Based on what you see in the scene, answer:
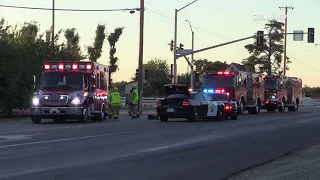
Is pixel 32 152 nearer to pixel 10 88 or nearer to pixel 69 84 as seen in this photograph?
pixel 69 84

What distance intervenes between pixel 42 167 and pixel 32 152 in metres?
2.51

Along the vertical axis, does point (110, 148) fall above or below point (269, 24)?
below

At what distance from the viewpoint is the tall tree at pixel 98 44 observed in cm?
6369

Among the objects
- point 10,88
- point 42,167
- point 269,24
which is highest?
point 269,24

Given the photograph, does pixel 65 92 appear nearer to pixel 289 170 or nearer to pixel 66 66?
pixel 66 66

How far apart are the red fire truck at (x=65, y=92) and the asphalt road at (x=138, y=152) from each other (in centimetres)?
455

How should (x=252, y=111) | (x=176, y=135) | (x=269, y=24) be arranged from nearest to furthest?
(x=176, y=135)
(x=252, y=111)
(x=269, y=24)

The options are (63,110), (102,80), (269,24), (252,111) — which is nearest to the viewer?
(63,110)

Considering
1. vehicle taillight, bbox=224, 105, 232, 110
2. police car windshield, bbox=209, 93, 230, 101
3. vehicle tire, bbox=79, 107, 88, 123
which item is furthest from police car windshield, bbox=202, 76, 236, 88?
vehicle tire, bbox=79, 107, 88, 123

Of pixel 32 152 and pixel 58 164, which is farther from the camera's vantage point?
pixel 32 152

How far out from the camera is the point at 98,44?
64062mm

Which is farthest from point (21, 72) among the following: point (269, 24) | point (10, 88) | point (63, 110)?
point (269, 24)

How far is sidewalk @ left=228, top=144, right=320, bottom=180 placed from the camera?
1040 centimetres

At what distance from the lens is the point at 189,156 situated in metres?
13.4
